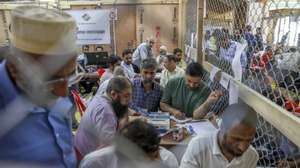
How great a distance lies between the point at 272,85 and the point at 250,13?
547mm

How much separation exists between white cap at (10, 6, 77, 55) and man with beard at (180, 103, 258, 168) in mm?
954

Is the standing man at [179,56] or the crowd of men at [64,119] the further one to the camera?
the standing man at [179,56]

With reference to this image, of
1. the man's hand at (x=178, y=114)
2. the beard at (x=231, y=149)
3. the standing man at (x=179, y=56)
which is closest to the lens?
the beard at (x=231, y=149)

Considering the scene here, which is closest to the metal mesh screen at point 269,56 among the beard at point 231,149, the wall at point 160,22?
the beard at point 231,149

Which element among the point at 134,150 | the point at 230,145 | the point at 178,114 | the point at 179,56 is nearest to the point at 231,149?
the point at 230,145

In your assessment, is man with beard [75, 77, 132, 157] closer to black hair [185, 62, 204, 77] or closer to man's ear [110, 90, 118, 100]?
man's ear [110, 90, 118, 100]

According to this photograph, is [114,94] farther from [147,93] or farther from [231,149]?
[231,149]

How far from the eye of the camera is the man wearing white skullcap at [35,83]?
2.28 feet

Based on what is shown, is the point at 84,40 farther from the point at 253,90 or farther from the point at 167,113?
the point at 253,90

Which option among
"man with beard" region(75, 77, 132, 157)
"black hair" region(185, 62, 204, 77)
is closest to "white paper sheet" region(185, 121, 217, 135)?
"black hair" region(185, 62, 204, 77)

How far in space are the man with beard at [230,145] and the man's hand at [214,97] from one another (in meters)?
0.94

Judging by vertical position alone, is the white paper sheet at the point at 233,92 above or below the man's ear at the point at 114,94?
above

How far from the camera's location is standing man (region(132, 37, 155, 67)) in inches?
209

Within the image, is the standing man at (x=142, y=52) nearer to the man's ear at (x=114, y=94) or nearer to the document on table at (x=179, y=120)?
the document on table at (x=179, y=120)
